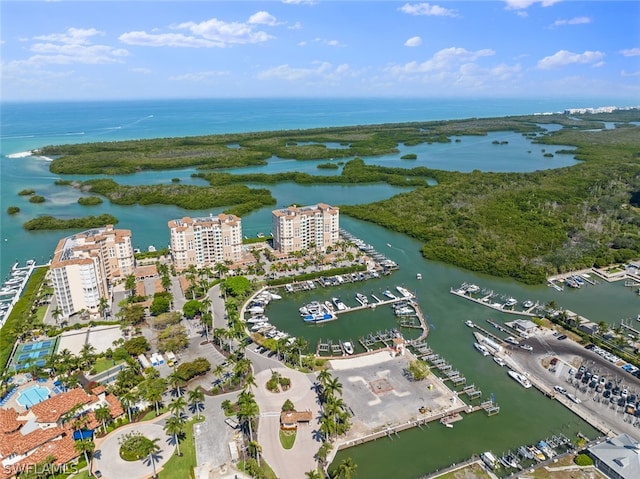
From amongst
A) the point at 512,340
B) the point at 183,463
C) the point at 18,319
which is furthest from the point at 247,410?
the point at 18,319

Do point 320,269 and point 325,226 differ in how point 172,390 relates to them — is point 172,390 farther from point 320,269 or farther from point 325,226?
point 325,226

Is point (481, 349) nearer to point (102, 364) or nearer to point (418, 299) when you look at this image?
point (418, 299)

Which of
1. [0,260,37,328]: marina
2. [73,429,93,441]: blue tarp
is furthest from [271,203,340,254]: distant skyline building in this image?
[73,429,93,441]: blue tarp

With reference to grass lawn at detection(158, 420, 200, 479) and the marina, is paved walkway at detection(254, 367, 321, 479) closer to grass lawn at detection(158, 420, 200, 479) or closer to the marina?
grass lawn at detection(158, 420, 200, 479)

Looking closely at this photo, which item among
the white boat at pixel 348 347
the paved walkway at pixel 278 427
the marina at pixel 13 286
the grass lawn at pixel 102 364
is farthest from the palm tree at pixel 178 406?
the marina at pixel 13 286

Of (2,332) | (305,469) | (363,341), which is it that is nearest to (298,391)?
(305,469)

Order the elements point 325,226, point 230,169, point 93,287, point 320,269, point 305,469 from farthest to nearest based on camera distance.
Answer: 1. point 230,169
2. point 325,226
3. point 320,269
4. point 93,287
5. point 305,469
